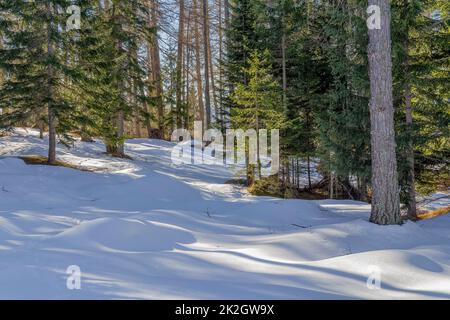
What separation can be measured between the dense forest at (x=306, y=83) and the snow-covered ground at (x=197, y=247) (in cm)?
162

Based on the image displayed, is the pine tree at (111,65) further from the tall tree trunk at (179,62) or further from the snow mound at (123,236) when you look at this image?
the snow mound at (123,236)

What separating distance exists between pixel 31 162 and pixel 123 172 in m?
3.30

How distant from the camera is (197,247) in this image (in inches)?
236

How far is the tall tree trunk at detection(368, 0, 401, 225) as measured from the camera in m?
7.63

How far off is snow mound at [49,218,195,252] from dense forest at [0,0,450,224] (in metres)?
4.40

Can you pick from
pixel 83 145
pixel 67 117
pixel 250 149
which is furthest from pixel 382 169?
pixel 83 145

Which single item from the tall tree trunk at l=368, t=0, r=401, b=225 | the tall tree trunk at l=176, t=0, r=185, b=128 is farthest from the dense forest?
the tall tree trunk at l=176, t=0, r=185, b=128

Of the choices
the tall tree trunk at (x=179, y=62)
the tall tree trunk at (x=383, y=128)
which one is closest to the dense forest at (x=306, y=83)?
the tall tree trunk at (x=383, y=128)

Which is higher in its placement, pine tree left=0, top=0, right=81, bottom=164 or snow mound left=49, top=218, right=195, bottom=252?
pine tree left=0, top=0, right=81, bottom=164

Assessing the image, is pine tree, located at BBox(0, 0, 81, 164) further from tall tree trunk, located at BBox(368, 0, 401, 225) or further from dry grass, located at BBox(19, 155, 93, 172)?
tall tree trunk, located at BBox(368, 0, 401, 225)

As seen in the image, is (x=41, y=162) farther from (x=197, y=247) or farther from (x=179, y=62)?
(x=179, y=62)

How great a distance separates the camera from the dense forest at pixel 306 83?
8508mm

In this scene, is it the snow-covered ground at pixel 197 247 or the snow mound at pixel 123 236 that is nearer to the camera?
the snow-covered ground at pixel 197 247

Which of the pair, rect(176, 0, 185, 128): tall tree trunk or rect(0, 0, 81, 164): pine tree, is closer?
rect(0, 0, 81, 164): pine tree
